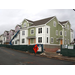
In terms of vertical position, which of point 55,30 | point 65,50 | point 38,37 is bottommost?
point 65,50

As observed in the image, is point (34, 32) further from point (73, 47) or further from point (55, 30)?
point (73, 47)

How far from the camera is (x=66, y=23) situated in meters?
34.8

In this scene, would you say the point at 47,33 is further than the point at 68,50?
Yes

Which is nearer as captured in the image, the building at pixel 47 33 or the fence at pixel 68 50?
the fence at pixel 68 50

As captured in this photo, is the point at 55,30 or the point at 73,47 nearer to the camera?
the point at 73,47

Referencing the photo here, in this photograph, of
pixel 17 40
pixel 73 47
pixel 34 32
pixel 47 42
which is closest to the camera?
pixel 73 47

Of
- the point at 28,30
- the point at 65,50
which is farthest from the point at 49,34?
the point at 65,50

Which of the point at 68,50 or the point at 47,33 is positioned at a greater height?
the point at 47,33

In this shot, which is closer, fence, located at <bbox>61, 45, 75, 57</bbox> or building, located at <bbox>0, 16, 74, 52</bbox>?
fence, located at <bbox>61, 45, 75, 57</bbox>

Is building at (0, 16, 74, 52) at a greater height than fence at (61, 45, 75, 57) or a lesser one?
greater

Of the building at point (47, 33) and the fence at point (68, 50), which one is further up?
the building at point (47, 33)

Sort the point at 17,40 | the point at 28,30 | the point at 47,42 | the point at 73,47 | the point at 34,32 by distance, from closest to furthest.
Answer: the point at 73,47
the point at 47,42
the point at 34,32
the point at 28,30
the point at 17,40

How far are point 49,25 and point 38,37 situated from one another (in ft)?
16.9

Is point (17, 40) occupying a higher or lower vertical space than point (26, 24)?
lower
